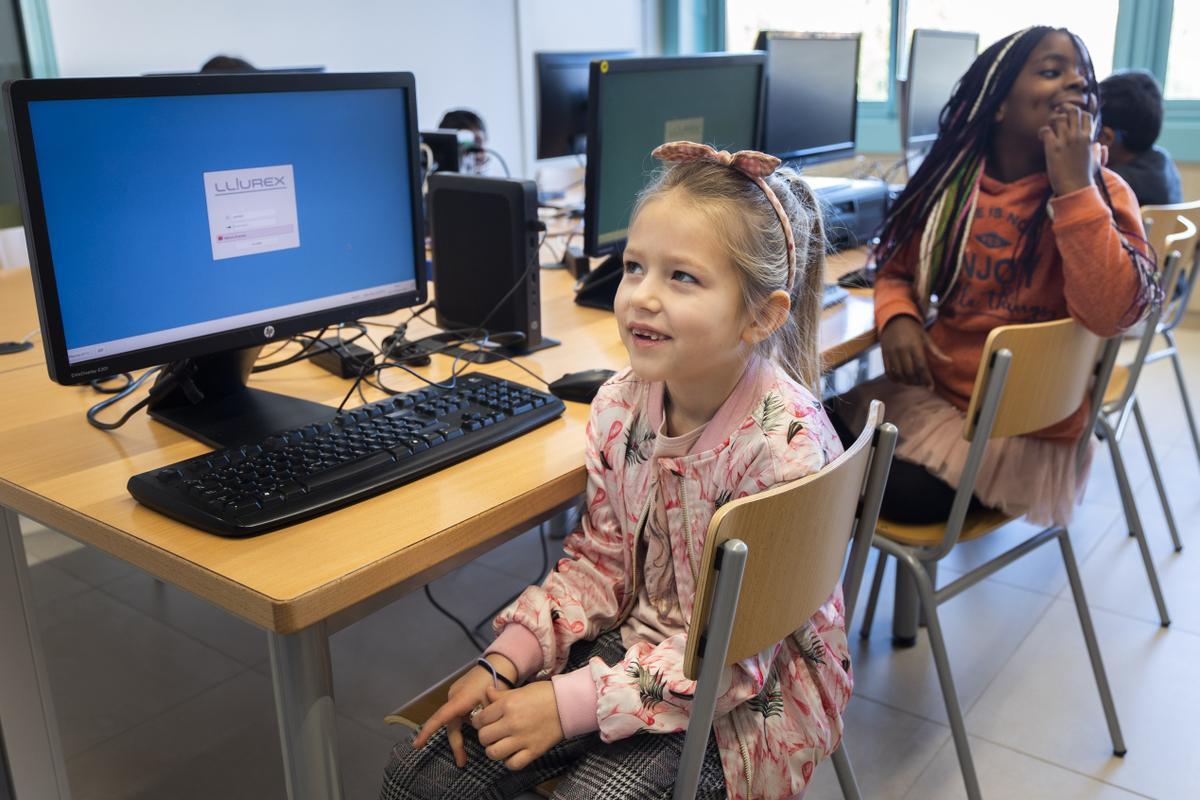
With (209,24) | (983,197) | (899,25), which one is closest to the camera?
(983,197)

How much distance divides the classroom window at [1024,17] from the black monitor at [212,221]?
3.58 meters

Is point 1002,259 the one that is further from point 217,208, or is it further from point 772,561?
point 217,208

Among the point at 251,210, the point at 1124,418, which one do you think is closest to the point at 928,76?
the point at 1124,418

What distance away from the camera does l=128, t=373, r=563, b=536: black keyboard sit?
3.32ft

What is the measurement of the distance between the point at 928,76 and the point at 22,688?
9.02 ft

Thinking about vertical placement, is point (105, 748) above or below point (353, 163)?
below

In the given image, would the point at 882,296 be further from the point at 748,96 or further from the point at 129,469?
the point at 129,469

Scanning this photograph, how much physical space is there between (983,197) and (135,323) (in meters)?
1.36

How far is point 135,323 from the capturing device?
3.85 ft

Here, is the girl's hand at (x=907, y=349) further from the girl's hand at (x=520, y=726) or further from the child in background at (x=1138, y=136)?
the child in background at (x=1138, y=136)

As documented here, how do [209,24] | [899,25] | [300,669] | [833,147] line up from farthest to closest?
[899,25] < [209,24] < [833,147] < [300,669]

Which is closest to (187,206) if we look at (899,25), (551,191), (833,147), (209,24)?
(833,147)

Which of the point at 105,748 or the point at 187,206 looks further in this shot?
the point at 105,748

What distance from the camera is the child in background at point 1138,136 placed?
2879mm
